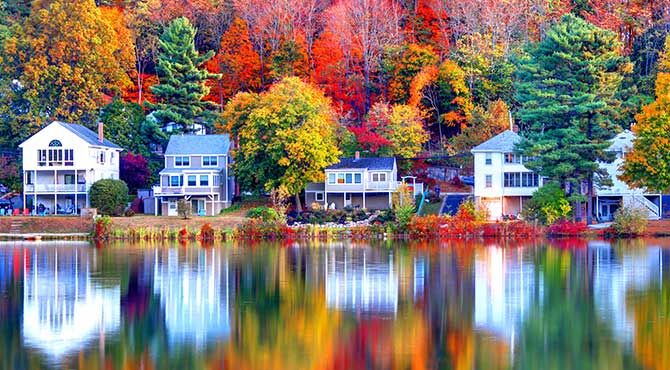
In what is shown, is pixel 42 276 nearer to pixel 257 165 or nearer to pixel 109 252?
pixel 109 252

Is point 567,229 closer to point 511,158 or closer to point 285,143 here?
point 511,158

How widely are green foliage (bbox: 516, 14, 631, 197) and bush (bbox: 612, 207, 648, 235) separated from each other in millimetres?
4027

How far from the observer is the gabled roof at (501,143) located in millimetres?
79438

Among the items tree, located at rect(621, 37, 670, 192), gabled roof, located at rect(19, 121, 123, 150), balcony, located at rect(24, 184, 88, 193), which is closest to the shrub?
balcony, located at rect(24, 184, 88, 193)

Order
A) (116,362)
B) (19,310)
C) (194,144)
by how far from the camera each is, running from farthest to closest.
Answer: (194,144) < (19,310) < (116,362)

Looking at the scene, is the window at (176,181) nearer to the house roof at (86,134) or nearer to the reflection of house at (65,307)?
the house roof at (86,134)

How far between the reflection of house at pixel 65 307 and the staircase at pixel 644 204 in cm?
3932

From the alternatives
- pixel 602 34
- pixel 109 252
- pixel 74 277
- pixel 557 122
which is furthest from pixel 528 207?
pixel 74 277

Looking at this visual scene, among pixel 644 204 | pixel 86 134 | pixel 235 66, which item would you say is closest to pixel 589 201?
pixel 644 204

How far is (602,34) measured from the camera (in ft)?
238

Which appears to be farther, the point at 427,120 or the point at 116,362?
the point at 427,120

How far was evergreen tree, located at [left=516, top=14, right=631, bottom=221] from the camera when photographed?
7138 cm

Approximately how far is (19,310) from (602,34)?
47718mm

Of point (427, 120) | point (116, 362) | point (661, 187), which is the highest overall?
point (427, 120)
